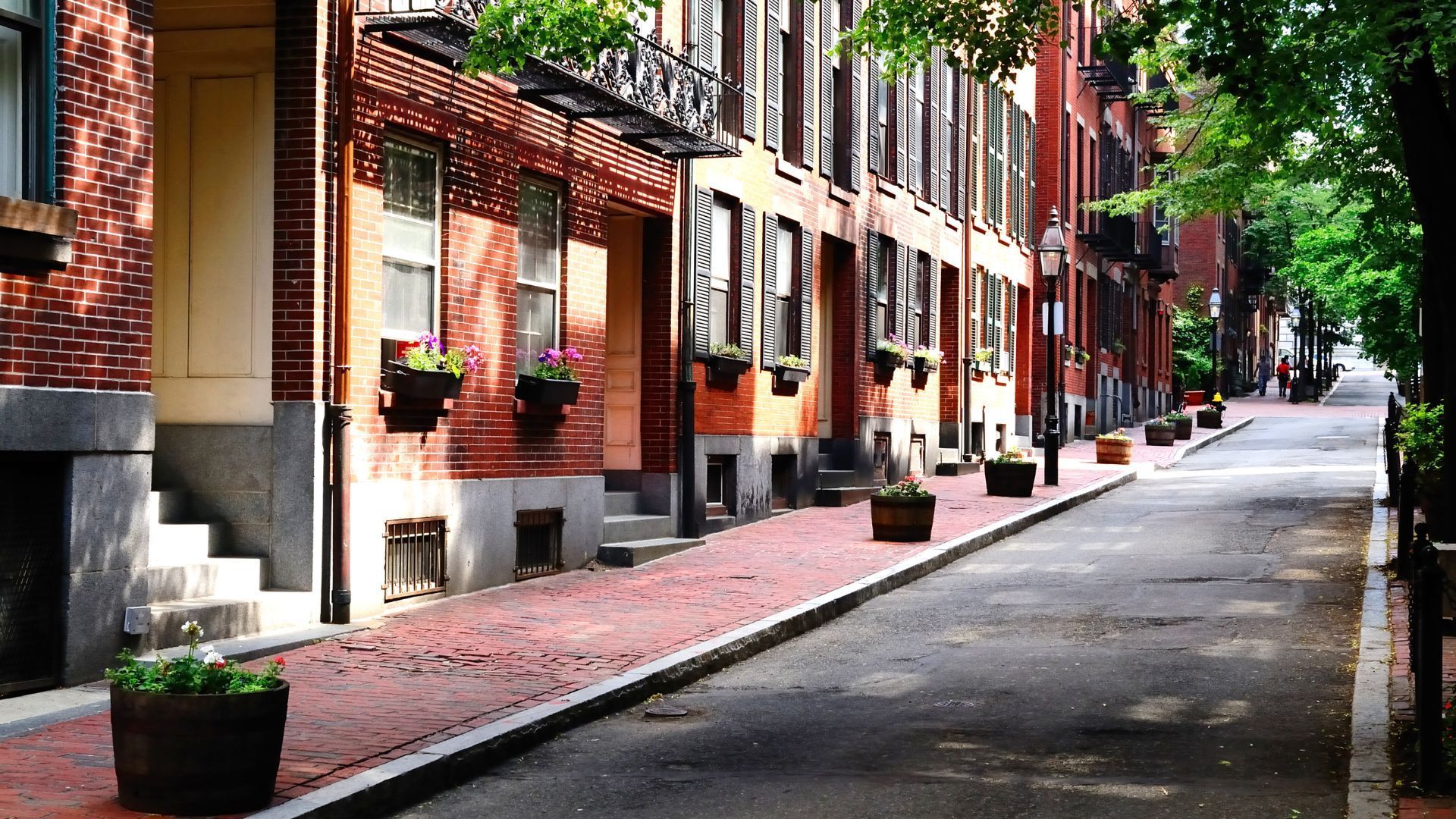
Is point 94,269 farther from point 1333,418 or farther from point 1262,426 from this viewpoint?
point 1333,418

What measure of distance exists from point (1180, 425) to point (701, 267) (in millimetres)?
25569

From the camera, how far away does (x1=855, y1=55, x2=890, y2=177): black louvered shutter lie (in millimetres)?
25406

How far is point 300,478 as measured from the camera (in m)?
12.1

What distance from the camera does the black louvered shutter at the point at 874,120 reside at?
2541cm

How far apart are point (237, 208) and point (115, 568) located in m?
3.35

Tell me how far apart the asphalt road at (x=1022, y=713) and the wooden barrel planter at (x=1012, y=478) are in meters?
6.66

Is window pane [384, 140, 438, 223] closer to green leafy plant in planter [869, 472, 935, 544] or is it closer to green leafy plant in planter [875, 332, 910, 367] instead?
green leafy plant in planter [869, 472, 935, 544]

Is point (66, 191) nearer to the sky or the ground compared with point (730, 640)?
nearer to the sky

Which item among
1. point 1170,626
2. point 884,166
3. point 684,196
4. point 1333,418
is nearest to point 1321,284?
point 1333,418

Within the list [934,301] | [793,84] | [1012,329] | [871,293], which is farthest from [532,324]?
[1012,329]

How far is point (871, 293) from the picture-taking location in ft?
83.6

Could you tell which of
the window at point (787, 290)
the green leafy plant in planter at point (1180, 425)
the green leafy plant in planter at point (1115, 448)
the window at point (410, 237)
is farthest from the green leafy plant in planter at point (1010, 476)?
the green leafy plant in planter at point (1180, 425)

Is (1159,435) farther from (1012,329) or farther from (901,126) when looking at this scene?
(901,126)

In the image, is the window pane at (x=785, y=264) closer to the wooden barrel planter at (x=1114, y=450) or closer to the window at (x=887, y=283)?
the window at (x=887, y=283)
